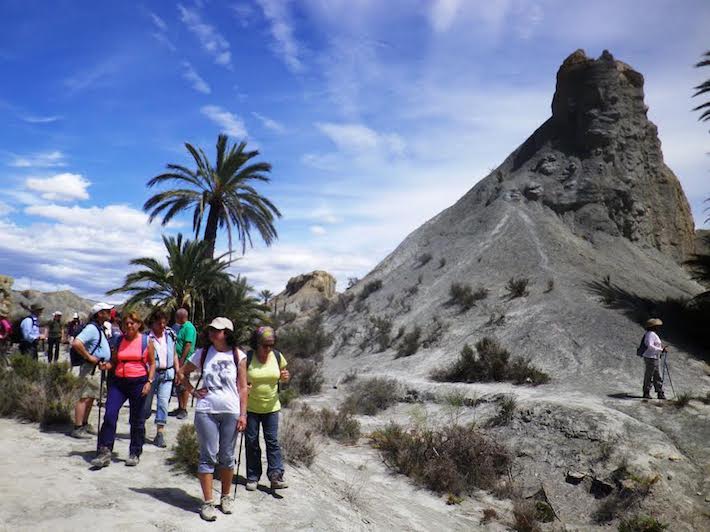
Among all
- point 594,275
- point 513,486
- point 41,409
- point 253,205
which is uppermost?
point 253,205

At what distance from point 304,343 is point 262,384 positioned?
1709 centimetres

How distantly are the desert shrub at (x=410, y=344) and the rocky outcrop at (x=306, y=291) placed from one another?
90.1 ft

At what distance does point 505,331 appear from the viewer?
16984mm

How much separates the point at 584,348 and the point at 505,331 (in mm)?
2545

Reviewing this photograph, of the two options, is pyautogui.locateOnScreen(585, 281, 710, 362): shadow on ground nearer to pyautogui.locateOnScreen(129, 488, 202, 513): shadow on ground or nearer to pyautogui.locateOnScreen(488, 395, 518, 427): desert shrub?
pyautogui.locateOnScreen(488, 395, 518, 427): desert shrub

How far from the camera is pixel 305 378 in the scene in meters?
16.4

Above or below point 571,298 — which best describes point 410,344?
below

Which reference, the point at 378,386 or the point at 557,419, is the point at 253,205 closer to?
the point at 378,386

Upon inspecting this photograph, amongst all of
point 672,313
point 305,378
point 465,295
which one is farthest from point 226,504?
point 672,313

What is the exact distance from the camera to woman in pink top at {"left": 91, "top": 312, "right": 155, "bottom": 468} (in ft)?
19.0

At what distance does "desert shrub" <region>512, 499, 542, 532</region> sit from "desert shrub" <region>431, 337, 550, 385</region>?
572 centimetres

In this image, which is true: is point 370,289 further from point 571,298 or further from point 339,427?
point 339,427

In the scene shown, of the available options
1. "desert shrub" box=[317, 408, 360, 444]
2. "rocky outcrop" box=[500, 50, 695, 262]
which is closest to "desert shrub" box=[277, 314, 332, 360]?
"desert shrub" box=[317, 408, 360, 444]

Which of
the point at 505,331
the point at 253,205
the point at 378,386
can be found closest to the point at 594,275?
the point at 505,331
